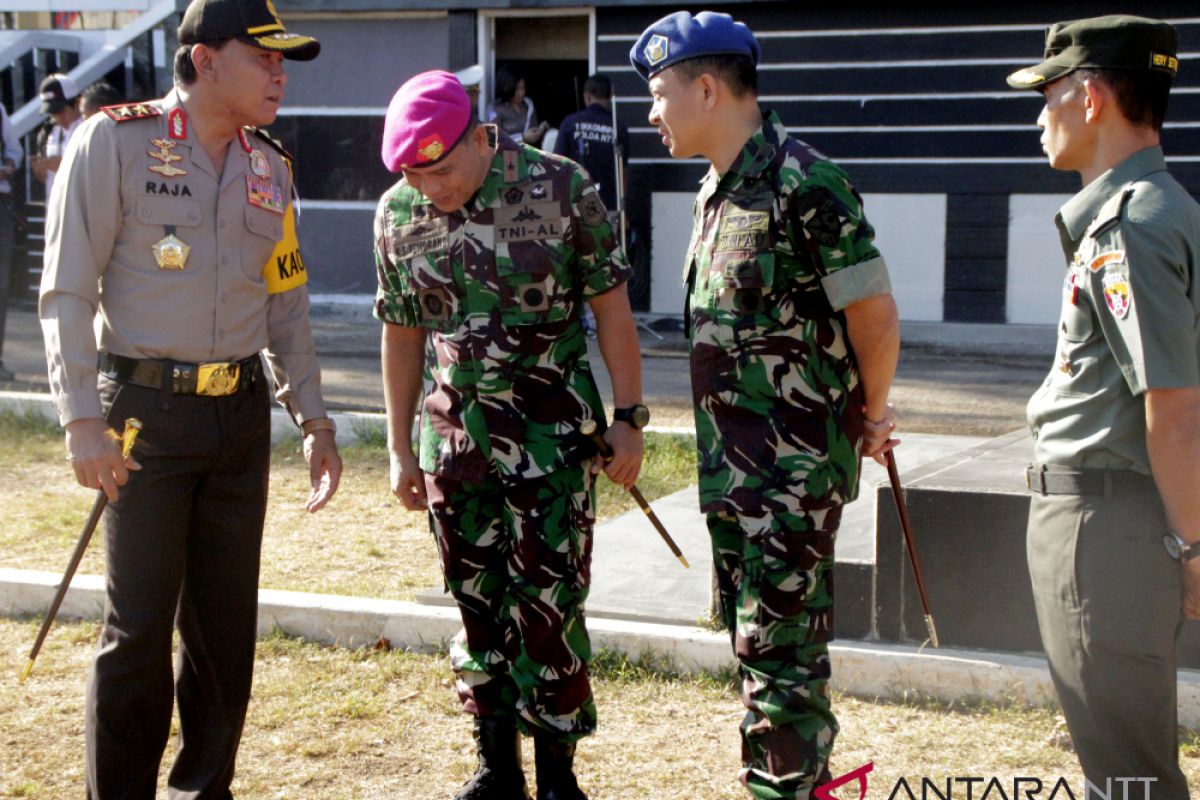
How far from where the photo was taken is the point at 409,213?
149 inches

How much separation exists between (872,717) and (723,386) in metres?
1.54

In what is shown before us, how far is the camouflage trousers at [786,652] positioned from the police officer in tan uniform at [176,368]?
131 centimetres

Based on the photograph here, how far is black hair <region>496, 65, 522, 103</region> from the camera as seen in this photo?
1398cm

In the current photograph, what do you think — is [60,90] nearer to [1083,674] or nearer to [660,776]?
[660,776]

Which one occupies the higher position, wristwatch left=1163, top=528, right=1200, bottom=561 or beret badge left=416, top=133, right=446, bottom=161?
beret badge left=416, top=133, right=446, bottom=161

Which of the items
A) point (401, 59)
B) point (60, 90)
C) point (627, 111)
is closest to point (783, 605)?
point (60, 90)

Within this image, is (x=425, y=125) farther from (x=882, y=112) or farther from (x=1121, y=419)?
(x=882, y=112)

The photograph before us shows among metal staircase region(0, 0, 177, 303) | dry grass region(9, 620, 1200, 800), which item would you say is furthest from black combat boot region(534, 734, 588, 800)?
metal staircase region(0, 0, 177, 303)

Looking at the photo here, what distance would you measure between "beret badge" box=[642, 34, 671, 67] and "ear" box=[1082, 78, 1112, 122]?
987mm

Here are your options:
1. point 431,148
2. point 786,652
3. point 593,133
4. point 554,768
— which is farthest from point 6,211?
point 786,652

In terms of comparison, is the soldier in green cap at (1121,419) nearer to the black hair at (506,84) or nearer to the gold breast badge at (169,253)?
the gold breast badge at (169,253)

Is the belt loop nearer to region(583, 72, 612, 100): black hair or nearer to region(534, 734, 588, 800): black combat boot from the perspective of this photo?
region(534, 734, 588, 800): black combat boot

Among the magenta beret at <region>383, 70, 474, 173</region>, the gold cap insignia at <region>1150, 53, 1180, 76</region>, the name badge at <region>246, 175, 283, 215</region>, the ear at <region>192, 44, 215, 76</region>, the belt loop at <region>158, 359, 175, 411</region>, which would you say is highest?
the ear at <region>192, 44, 215, 76</region>

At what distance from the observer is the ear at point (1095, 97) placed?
9.39 ft
